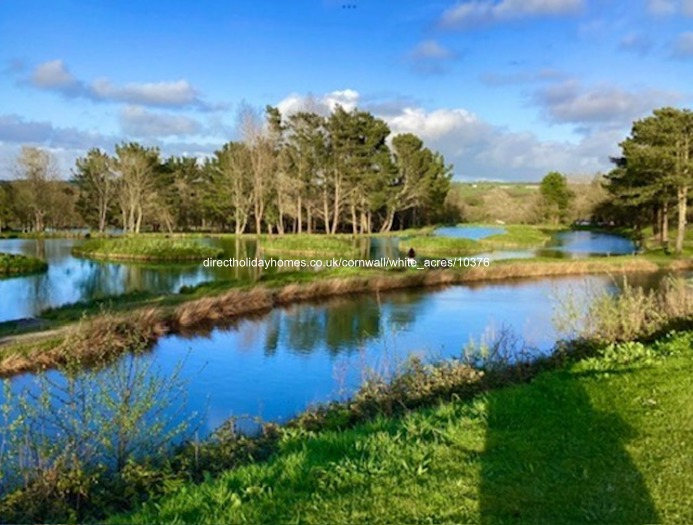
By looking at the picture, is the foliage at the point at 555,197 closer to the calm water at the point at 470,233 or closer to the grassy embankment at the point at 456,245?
the calm water at the point at 470,233

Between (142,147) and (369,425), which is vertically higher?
(142,147)

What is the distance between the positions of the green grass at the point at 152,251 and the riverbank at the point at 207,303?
12.2 metres

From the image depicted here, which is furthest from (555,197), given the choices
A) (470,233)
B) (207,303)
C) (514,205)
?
(207,303)

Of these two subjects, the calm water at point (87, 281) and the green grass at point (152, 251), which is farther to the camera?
the green grass at point (152, 251)

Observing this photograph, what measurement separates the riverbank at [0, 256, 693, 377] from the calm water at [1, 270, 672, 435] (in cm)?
73

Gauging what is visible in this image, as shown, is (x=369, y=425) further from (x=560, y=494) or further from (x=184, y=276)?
(x=184, y=276)

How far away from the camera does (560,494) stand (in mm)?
4273

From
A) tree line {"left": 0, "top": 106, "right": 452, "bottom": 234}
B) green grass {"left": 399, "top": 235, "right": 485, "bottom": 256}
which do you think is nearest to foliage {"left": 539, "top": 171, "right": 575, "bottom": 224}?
tree line {"left": 0, "top": 106, "right": 452, "bottom": 234}

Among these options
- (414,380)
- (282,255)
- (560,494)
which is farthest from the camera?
(282,255)

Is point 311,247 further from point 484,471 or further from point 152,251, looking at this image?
point 484,471

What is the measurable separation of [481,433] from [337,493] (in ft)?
5.87

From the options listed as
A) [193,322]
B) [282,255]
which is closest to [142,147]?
[282,255]

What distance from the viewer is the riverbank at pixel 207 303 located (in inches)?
516

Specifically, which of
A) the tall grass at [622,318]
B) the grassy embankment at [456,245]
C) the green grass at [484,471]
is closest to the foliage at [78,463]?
the green grass at [484,471]
